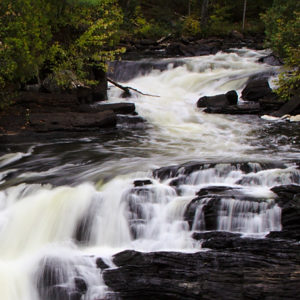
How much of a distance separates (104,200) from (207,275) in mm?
2572

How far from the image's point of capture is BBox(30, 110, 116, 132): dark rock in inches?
487

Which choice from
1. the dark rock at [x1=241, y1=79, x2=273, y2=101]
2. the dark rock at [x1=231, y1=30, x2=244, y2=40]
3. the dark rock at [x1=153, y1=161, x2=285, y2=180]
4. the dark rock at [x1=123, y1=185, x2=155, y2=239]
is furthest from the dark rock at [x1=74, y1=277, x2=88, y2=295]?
the dark rock at [x1=231, y1=30, x2=244, y2=40]

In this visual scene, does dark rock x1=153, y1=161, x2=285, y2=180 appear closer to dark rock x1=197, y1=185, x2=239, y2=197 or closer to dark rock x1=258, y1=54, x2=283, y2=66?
dark rock x1=197, y1=185, x2=239, y2=197

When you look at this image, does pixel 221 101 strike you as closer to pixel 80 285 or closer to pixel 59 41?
pixel 59 41

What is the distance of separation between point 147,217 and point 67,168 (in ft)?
9.63

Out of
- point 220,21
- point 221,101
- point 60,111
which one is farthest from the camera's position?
point 220,21

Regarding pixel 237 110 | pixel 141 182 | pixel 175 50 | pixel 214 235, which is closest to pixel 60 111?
pixel 141 182

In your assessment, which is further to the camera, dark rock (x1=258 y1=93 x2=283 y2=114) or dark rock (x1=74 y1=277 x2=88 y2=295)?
dark rock (x1=258 y1=93 x2=283 y2=114)

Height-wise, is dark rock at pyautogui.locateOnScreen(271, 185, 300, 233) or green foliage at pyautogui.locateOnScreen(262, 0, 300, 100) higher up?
green foliage at pyautogui.locateOnScreen(262, 0, 300, 100)

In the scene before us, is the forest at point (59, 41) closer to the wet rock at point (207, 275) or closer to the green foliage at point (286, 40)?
the green foliage at point (286, 40)

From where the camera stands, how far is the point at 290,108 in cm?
1505

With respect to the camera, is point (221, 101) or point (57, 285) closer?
point (57, 285)

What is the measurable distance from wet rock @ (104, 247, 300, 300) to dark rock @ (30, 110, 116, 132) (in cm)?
687

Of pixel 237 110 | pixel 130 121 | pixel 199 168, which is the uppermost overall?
pixel 237 110
